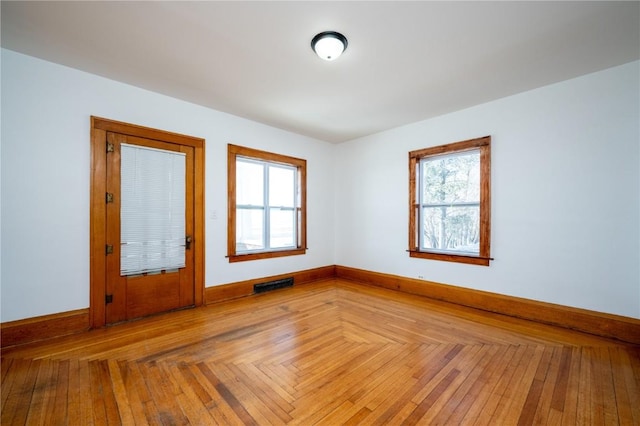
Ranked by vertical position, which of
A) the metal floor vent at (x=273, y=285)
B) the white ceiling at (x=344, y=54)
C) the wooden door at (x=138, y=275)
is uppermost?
the white ceiling at (x=344, y=54)

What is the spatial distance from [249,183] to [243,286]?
5.54 ft

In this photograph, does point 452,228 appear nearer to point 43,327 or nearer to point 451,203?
point 451,203

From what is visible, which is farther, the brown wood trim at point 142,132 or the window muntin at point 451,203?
the window muntin at point 451,203

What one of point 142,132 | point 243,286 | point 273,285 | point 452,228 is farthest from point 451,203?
point 142,132

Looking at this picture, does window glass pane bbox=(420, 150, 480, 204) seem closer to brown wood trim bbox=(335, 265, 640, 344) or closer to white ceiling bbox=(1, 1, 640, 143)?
white ceiling bbox=(1, 1, 640, 143)

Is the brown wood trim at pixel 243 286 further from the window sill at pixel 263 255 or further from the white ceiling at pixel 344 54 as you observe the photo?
the white ceiling at pixel 344 54

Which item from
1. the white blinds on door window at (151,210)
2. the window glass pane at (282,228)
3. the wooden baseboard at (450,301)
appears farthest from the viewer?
the window glass pane at (282,228)

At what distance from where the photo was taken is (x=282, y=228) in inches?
201

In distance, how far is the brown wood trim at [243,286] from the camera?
13.1 feet

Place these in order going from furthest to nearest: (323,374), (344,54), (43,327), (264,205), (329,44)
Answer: (264,205), (43,327), (344,54), (329,44), (323,374)

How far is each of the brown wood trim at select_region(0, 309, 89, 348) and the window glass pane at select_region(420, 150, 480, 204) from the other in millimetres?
4799

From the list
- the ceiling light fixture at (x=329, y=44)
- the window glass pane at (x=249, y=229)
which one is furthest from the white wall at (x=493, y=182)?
the ceiling light fixture at (x=329, y=44)

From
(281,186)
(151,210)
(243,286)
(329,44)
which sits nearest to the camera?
(329,44)

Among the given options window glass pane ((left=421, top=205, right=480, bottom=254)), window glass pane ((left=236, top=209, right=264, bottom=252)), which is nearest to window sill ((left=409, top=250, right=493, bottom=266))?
window glass pane ((left=421, top=205, right=480, bottom=254))
